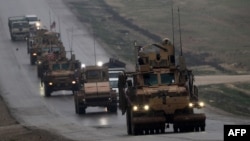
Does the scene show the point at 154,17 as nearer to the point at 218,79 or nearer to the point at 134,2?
the point at 134,2

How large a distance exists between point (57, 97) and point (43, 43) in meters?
12.8

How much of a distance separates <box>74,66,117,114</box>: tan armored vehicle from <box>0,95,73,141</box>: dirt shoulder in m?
3.82

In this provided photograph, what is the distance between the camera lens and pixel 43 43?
7494cm

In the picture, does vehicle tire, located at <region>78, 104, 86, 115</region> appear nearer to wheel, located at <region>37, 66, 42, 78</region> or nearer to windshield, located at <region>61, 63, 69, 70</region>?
windshield, located at <region>61, 63, 69, 70</region>

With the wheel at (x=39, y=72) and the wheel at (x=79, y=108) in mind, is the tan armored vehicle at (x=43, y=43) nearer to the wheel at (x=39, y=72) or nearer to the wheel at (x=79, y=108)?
the wheel at (x=39, y=72)

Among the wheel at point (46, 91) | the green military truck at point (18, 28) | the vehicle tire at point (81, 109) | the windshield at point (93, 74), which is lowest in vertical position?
the wheel at point (46, 91)

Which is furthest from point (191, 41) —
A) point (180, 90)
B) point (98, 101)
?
point (180, 90)

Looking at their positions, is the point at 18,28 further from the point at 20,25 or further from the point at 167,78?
the point at 167,78

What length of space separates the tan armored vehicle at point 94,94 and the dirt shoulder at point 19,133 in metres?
3.82

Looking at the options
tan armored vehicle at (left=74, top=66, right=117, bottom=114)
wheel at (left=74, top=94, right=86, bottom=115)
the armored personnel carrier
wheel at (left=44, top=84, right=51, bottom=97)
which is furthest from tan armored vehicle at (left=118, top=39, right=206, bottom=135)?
the armored personnel carrier

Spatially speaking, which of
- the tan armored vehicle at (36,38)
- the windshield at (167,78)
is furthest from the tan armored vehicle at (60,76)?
the windshield at (167,78)

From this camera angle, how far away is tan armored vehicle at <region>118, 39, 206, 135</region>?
119 feet

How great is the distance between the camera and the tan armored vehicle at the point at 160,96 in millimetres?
36312

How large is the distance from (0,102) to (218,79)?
1539cm
